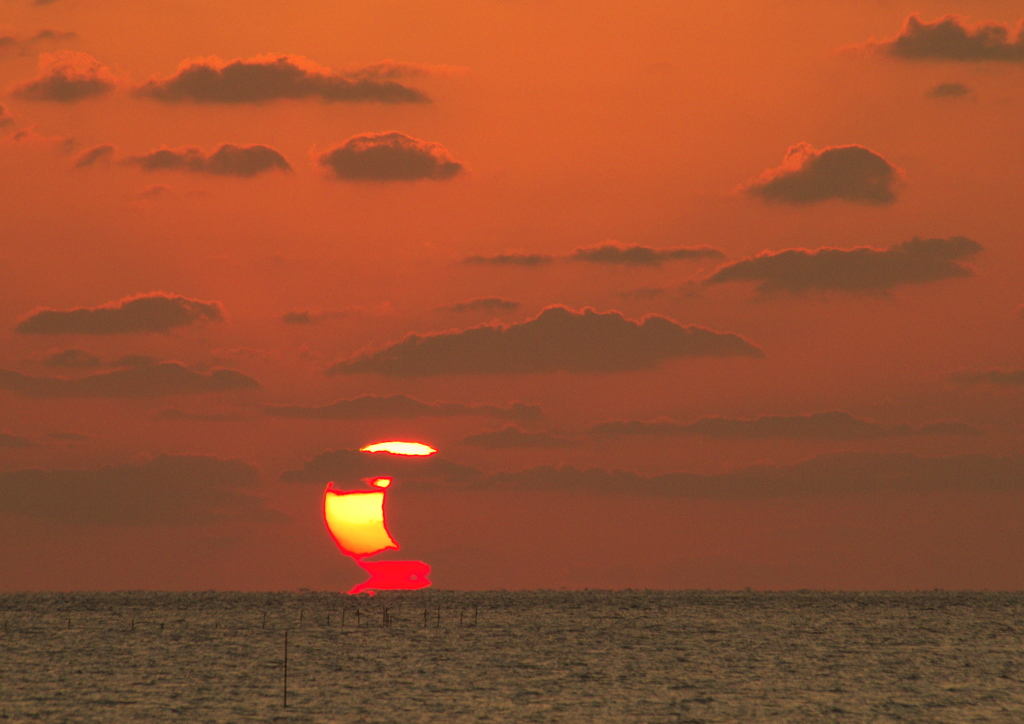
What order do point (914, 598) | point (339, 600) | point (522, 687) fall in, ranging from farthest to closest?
point (914, 598) → point (339, 600) → point (522, 687)

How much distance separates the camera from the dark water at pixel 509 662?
6594 cm

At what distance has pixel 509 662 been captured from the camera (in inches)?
3423

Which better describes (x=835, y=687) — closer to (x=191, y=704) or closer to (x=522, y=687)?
(x=522, y=687)

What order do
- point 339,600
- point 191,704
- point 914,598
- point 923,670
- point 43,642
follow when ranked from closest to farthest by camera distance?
point 191,704
point 923,670
point 43,642
point 339,600
point 914,598

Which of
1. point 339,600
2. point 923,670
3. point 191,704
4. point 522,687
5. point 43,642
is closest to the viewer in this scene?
point 191,704

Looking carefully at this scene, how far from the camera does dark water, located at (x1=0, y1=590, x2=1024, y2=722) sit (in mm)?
65938

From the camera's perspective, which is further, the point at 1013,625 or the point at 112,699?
the point at 1013,625

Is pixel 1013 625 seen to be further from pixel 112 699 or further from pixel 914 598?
pixel 112 699

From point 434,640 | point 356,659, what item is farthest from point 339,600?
point 356,659

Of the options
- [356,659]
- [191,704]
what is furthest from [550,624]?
[191,704]

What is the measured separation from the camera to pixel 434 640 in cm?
10044

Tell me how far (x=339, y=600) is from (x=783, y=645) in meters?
68.6

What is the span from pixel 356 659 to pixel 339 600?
6472cm

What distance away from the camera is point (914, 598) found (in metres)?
160
